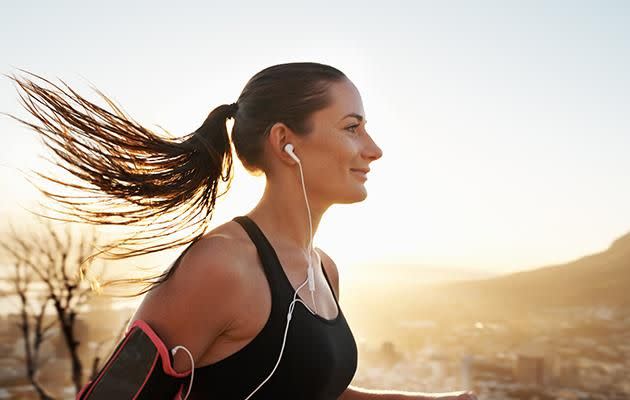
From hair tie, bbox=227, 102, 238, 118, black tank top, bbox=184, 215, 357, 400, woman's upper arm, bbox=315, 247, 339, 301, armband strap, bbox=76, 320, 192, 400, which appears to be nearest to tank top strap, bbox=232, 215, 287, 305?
black tank top, bbox=184, 215, 357, 400

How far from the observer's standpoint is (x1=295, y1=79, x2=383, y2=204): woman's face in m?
1.33

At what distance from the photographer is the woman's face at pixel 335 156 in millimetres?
1330

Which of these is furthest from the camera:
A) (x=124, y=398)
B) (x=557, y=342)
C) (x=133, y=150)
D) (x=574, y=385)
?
(x=557, y=342)

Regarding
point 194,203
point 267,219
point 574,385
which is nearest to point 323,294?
point 267,219

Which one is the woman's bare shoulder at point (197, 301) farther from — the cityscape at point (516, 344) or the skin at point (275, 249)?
the cityscape at point (516, 344)

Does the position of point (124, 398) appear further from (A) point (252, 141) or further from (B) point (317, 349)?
(A) point (252, 141)

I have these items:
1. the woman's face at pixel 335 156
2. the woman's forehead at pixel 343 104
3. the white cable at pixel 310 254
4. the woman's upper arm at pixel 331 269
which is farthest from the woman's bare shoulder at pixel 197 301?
the woman's upper arm at pixel 331 269

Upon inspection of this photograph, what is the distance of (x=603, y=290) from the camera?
50.2 feet

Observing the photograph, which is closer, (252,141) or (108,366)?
(108,366)

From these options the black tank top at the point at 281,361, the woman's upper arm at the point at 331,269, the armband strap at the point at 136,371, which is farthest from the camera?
the woman's upper arm at the point at 331,269

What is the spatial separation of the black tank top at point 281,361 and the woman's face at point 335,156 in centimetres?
20

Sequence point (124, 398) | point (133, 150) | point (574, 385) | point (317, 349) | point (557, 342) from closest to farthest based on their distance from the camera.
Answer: point (124, 398), point (317, 349), point (133, 150), point (574, 385), point (557, 342)

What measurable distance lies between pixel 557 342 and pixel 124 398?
15.5 metres

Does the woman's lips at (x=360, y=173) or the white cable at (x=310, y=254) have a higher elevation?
the woman's lips at (x=360, y=173)
